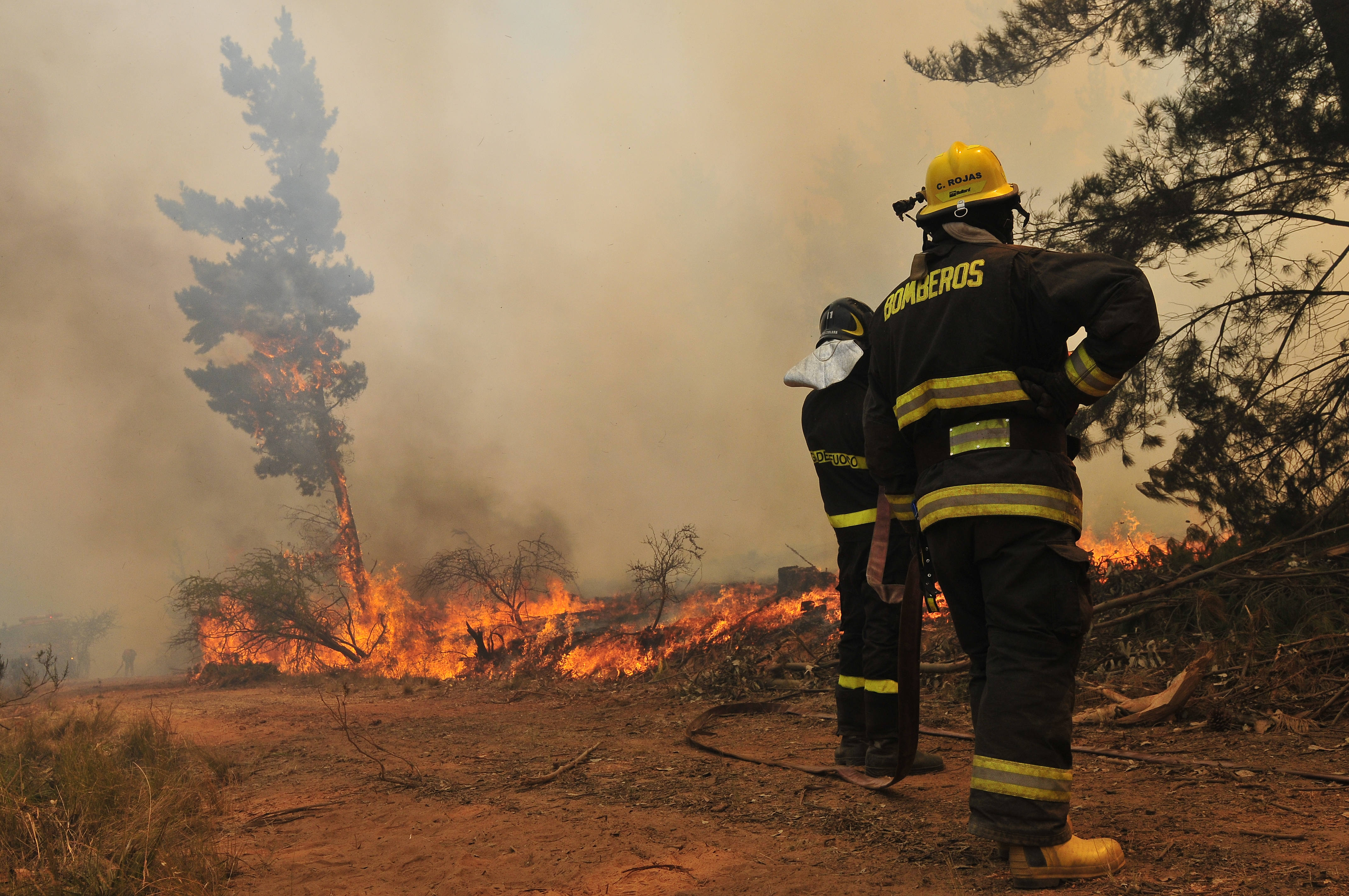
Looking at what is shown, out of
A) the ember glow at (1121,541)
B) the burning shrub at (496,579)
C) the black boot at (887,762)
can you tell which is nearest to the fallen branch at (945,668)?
the black boot at (887,762)

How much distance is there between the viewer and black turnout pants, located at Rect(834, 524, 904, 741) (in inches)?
134

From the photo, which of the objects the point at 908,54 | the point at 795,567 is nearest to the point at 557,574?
the point at 795,567

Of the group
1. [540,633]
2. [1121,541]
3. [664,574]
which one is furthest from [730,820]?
[1121,541]

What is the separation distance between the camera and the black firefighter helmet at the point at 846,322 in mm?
3852

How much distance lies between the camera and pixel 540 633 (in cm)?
979

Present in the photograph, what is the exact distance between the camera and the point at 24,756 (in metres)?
4.72

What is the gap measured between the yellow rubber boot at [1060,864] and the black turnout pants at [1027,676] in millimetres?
27

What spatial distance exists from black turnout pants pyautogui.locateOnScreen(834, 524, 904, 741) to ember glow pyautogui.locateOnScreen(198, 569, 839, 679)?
418 cm

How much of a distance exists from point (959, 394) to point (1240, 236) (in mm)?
5234

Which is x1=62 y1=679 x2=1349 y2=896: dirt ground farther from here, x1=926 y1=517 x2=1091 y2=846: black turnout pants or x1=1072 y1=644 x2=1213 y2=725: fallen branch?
x1=926 y1=517 x2=1091 y2=846: black turnout pants

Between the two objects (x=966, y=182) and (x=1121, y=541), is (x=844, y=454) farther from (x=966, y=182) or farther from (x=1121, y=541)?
(x=1121, y=541)

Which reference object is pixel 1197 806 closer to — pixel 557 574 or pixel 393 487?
pixel 557 574

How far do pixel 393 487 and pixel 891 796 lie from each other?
15.3 m

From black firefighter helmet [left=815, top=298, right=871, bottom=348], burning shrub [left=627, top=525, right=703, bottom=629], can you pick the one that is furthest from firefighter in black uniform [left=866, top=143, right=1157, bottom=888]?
burning shrub [left=627, top=525, right=703, bottom=629]
